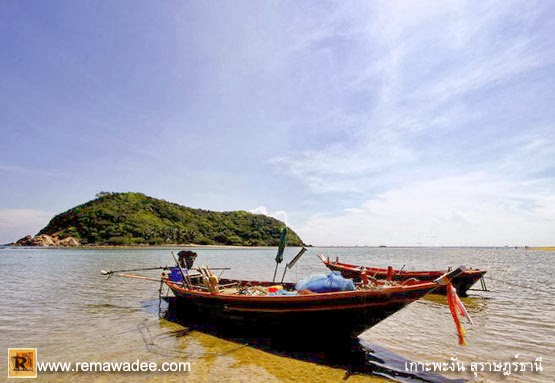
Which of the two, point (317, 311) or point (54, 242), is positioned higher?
point (317, 311)

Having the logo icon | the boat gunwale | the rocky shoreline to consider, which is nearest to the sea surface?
the logo icon

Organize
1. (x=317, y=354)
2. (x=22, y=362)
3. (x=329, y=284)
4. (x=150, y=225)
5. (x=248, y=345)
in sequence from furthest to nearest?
(x=150, y=225) < (x=248, y=345) < (x=329, y=284) < (x=317, y=354) < (x=22, y=362)

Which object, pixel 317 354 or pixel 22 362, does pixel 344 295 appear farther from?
pixel 22 362

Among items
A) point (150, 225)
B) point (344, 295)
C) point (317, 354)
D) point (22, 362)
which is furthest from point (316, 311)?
point (150, 225)

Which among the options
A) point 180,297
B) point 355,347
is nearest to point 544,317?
point 355,347

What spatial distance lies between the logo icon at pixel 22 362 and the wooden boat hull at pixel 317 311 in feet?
16.3

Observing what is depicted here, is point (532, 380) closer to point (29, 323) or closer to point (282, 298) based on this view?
point (282, 298)

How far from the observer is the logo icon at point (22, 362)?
23.1ft

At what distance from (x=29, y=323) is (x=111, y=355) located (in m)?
5.81

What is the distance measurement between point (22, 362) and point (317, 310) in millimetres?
8066

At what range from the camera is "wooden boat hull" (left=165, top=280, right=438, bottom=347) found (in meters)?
7.53

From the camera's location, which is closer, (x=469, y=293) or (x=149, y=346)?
(x=149, y=346)

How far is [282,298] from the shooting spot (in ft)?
27.6

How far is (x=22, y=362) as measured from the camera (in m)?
7.69
